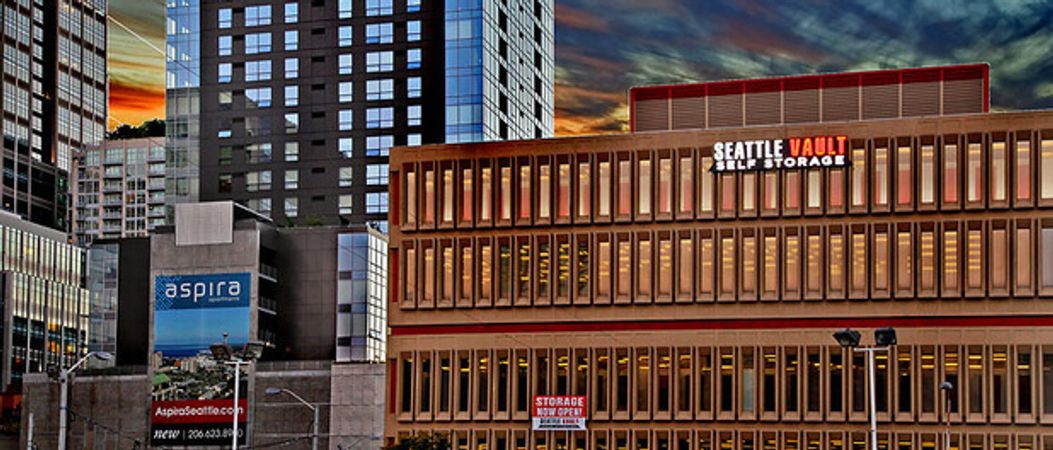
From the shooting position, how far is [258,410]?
129375 mm

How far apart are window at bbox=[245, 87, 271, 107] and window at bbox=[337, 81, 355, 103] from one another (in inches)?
330

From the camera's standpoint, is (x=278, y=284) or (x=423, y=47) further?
(x=423, y=47)

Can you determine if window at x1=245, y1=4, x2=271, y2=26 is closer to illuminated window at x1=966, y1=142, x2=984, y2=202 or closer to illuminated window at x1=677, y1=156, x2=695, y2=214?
illuminated window at x1=677, y1=156, x2=695, y2=214

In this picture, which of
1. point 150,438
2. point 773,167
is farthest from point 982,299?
point 150,438

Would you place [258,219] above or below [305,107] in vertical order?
below

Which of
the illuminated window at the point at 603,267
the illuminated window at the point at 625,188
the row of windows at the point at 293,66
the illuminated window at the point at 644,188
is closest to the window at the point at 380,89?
the row of windows at the point at 293,66

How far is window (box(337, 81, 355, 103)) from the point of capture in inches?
6939

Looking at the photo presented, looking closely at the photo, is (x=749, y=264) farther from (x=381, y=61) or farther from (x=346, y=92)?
(x=346, y=92)

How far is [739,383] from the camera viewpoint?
10506 centimetres

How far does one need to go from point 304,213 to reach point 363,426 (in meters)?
52.8

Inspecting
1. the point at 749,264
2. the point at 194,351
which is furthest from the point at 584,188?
the point at 194,351

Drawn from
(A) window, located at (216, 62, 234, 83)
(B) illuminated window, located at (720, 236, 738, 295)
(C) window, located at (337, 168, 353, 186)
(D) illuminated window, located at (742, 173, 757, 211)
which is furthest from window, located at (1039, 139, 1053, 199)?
(A) window, located at (216, 62, 234, 83)

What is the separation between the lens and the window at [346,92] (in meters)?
176

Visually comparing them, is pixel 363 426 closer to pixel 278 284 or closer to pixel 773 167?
pixel 278 284
